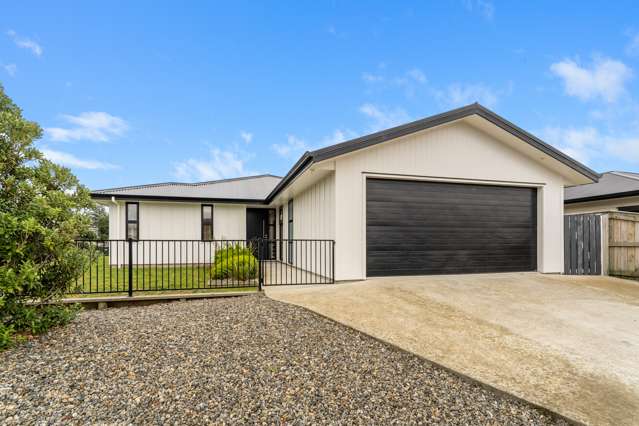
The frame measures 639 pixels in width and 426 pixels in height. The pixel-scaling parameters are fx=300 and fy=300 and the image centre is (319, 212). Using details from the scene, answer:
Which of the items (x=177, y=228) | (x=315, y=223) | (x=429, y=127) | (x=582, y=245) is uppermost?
(x=429, y=127)

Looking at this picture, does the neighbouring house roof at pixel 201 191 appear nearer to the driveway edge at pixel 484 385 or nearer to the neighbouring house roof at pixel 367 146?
the neighbouring house roof at pixel 367 146

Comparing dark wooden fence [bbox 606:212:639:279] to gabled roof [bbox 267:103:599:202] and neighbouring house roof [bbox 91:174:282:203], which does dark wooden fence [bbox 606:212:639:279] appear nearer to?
gabled roof [bbox 267:103:599:202]

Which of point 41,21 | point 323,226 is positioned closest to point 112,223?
point 41,21

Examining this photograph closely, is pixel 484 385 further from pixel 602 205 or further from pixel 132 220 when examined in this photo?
pixel 132 220

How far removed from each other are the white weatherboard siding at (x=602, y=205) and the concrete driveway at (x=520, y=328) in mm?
5004

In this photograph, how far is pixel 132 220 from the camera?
11.9 meters

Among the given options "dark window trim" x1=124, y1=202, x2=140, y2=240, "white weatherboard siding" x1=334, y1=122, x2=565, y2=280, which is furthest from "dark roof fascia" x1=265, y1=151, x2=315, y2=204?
"dark window trim" x1=124, y1=202, x2=140, y2=240

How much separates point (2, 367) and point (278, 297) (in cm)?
350

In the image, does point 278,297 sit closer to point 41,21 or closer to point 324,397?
point 324,397

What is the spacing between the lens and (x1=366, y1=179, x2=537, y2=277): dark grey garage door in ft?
23.9

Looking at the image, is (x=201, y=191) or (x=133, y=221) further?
(x=201, y=191)

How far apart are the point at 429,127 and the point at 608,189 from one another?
30.5 ft

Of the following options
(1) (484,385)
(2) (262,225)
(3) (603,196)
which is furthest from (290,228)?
(3) (603,196)

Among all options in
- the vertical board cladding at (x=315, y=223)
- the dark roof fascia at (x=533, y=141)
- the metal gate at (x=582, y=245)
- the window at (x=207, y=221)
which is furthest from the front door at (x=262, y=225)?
the metal gate at (x=582, y=245)
